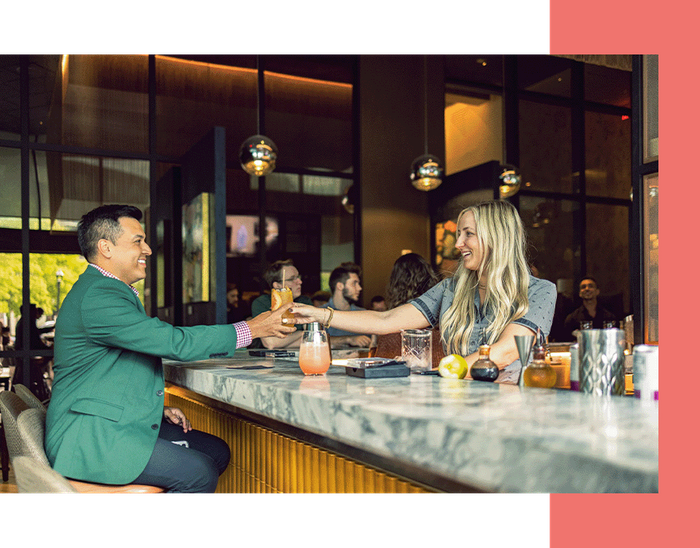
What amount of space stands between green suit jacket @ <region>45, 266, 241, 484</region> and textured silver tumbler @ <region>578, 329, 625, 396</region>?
111cm

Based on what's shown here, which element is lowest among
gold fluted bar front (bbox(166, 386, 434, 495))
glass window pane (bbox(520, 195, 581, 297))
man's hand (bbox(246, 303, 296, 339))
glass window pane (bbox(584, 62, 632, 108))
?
gold fluted bar front (bbox(166, 386, 434, 495))

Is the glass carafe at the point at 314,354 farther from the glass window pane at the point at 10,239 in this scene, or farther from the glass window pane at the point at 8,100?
the glass window pane at the point at 8,100

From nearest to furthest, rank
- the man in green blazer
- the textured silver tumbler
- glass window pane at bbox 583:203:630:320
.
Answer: the textured silver tumbler, the man in green blazer, glass window pane at bbox 583:203:630:320

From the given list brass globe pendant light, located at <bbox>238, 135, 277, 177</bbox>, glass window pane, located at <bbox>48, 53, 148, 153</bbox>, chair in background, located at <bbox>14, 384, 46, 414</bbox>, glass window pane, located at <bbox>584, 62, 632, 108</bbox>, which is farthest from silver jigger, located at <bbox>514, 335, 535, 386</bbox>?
glass window pane, located at <bbox>584, 62, 632, 108</bbox>

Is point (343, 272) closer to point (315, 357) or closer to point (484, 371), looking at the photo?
point (315, 357)

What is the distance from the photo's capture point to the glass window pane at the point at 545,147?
26.5 ft

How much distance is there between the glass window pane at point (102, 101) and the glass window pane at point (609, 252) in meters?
5.75

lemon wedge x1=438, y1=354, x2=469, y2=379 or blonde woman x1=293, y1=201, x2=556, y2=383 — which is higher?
blonde woman x1=293, y1=201, x2=556, y2=383

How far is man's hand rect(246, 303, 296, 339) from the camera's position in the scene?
216 cm

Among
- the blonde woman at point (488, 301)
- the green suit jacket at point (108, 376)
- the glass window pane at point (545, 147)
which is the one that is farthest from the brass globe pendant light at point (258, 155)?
the glass window pane at point (545, 147)

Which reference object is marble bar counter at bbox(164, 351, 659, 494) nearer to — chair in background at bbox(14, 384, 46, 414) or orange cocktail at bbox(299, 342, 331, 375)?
orange cocktail at bbox(299, 342, 331, 375)

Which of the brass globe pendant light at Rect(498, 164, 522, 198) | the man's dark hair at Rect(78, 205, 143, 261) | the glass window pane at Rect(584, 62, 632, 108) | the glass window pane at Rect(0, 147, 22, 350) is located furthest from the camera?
the glass window pane at Rect(584, 62, 632, 108)

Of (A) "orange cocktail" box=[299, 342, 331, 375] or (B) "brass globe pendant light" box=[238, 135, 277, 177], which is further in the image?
(B) "brass globe pendant light" box=[238, 135, 277, 177]
